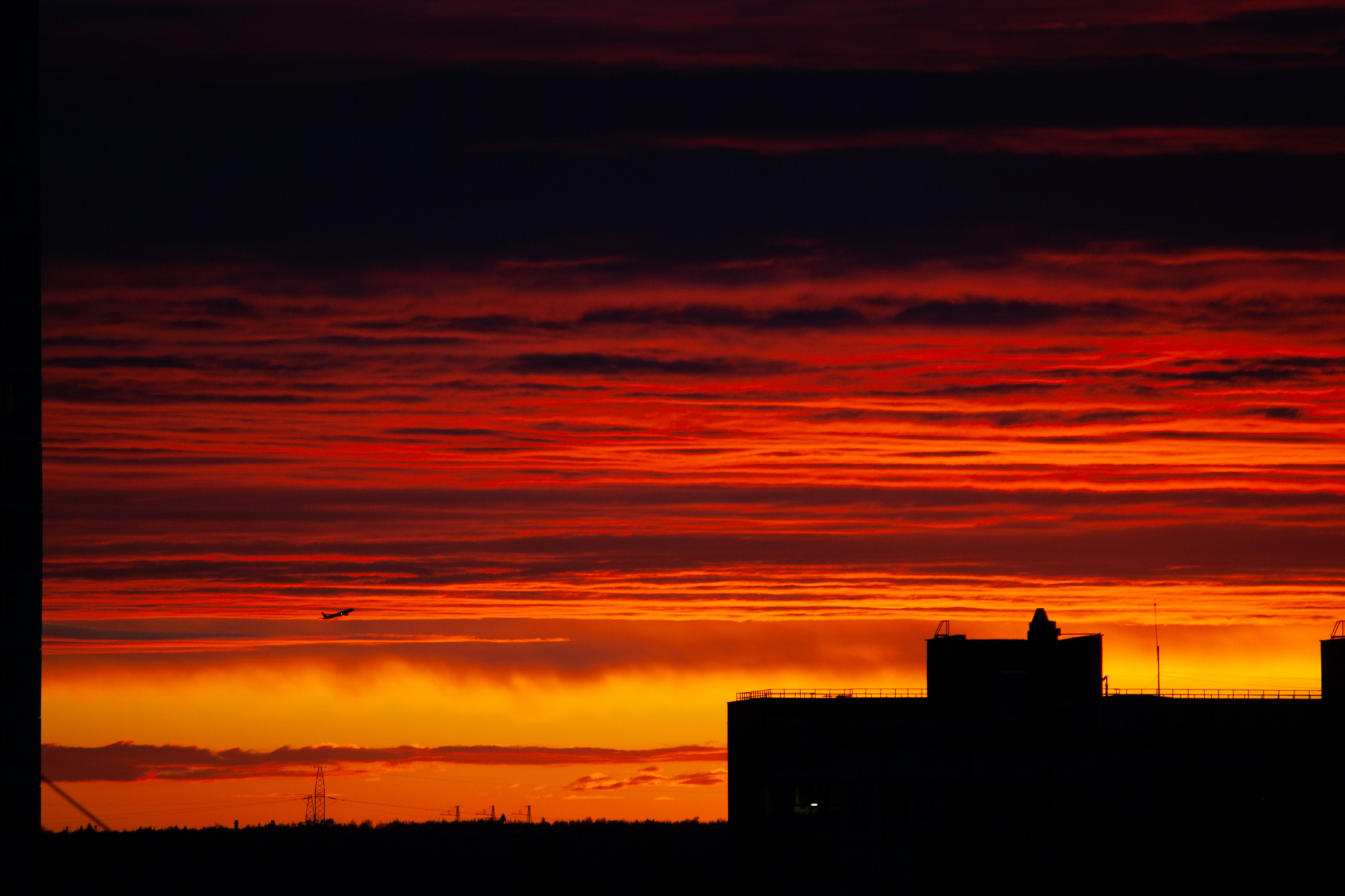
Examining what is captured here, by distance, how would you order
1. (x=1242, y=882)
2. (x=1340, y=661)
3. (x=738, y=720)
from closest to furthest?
(x=1242, y=882) → (x=1340, y=661) → (x=738, y=720)

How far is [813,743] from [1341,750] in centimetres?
3998

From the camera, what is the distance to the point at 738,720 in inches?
5989

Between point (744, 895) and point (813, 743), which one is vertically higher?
point (813, 743)

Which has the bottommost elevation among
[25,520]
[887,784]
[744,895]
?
[744,895]

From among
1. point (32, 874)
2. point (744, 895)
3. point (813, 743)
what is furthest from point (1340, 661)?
point (32, 874)

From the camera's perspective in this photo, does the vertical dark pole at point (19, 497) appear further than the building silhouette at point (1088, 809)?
Yes

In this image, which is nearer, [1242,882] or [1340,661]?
[1242,882]

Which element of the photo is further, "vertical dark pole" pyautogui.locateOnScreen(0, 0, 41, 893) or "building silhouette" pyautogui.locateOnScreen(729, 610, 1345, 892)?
"vertical dark pole" pyautogui.locateOnScreen(0, 0, 41, 893)

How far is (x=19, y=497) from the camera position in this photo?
5059 inches

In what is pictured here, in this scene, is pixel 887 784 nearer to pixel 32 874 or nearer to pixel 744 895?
pixel 744 895

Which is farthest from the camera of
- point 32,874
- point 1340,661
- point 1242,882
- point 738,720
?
point 738,720

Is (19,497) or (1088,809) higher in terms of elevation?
(19,497)

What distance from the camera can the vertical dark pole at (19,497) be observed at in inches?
4995

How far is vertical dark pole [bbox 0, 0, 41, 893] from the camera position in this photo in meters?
127
